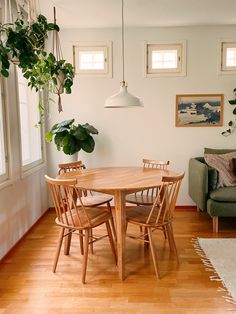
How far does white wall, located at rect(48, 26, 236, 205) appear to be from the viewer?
162 inches

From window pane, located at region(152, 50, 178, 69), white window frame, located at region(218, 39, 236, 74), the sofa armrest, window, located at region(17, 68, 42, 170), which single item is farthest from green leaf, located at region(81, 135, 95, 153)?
white window frame, located at region(218, 39, 236, 74)

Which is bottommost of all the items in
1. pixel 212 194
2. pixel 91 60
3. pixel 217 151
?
pixel 212 194

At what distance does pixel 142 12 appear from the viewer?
11.5 ft

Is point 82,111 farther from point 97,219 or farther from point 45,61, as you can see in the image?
point 97,219

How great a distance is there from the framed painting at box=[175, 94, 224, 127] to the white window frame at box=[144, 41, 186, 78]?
15.3 inches

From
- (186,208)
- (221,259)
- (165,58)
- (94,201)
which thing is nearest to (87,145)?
(94,201)

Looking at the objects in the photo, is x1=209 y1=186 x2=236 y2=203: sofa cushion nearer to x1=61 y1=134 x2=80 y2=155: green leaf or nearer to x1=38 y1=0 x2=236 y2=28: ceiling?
x1=61 y1=134 x2=80 y2=155: green leaf

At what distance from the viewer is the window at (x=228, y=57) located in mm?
4094

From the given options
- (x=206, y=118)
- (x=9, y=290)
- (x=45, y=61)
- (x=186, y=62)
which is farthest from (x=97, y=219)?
(x=186, y=62)

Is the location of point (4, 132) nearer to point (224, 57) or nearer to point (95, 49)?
point (95, 49)

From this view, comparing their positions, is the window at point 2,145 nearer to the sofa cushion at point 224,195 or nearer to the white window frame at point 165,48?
the white window frame at point 165,48

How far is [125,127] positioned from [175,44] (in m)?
1.45

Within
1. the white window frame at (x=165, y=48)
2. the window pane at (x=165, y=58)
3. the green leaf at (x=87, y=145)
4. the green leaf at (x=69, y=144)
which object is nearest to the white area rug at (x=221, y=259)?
the green leaf at (x=87, y=145)

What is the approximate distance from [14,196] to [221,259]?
2.28m
